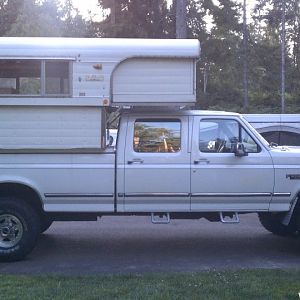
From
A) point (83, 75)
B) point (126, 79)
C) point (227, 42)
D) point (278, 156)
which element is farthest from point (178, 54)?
point (227, 42)

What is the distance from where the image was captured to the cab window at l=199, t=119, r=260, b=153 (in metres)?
7.96

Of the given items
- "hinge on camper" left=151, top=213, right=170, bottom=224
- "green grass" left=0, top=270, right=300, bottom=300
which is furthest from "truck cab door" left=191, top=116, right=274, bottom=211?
"green grass" left=0, top=270, right=300, bottom=300

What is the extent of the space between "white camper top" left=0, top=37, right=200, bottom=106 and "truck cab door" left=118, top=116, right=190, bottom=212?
1.60ft

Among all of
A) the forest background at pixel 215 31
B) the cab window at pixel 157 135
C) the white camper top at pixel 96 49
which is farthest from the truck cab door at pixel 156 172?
the forest background at pixel 215 31

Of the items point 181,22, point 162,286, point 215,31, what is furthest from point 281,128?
point 215,31

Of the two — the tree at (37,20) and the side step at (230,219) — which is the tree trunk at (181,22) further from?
the side step at (230,219)

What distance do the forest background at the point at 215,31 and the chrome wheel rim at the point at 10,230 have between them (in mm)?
24890

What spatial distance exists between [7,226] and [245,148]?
331cm

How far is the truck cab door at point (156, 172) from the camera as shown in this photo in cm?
773

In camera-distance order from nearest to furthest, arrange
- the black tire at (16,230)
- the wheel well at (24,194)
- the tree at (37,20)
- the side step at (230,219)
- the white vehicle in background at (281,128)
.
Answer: the black tire at (16,230) < the wheel well at (24,194) < the side step at (230,219) < the white vehicle in background at (281,128) < the tree at (37,20)

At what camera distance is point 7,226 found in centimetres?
777

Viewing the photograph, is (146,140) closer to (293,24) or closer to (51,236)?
(51,236)

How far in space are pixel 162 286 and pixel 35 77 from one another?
324 centimetres

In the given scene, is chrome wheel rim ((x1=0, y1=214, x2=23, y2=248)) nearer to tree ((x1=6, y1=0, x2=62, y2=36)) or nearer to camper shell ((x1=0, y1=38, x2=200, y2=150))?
camper shell ((x1=0, y1=38, x2=200, y2=150))
